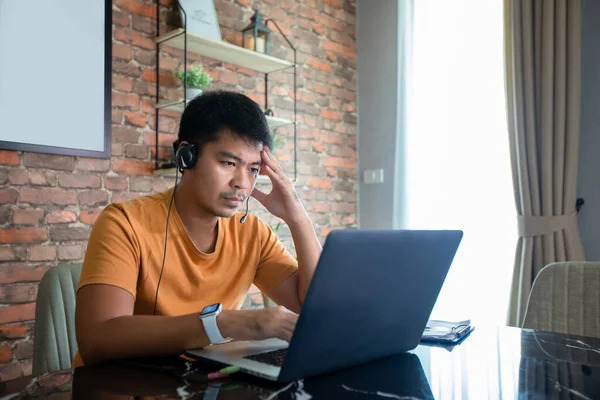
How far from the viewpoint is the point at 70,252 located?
2.31 meters

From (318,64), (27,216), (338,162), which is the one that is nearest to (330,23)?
(318,64)

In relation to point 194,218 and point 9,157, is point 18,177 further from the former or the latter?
point 194,218

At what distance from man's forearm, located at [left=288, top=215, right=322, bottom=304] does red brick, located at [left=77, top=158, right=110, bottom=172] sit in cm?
130

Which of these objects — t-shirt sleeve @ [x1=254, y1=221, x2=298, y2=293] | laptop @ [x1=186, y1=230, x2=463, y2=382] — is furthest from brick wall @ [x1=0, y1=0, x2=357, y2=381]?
laptop @ [x1=186, y1=230, x2=463, y2=382]

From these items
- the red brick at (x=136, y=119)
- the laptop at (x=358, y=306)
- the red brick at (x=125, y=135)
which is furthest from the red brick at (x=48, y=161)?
the laptop at (x=358, y=306)

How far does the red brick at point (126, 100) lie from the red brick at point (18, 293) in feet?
2.99

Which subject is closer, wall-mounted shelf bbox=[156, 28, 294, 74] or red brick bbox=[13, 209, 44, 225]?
red brick bbox=[13, 209, 44, 225]

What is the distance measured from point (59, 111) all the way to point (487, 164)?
2348 mm

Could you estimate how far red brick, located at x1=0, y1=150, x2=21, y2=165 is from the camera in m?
2.11

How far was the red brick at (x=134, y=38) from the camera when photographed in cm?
251

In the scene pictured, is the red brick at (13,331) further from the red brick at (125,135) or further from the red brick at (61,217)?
the red brick at (125,135)

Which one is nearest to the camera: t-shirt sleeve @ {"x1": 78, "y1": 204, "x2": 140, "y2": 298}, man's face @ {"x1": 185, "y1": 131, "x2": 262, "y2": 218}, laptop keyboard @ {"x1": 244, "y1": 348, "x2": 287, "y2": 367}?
laptop keyboard @ {"x1": 244, "y1": 348, "x2": 287, "y2": 367}

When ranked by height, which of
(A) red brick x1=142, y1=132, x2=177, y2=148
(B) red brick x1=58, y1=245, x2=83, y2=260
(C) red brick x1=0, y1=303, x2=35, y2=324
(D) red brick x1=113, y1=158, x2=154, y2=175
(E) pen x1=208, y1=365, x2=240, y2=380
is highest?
(A) red brick x1=142, y1=132, x2=177, y2=148

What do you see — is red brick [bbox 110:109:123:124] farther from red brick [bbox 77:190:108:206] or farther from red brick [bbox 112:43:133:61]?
red brick [bbox 77:190:108:206]
